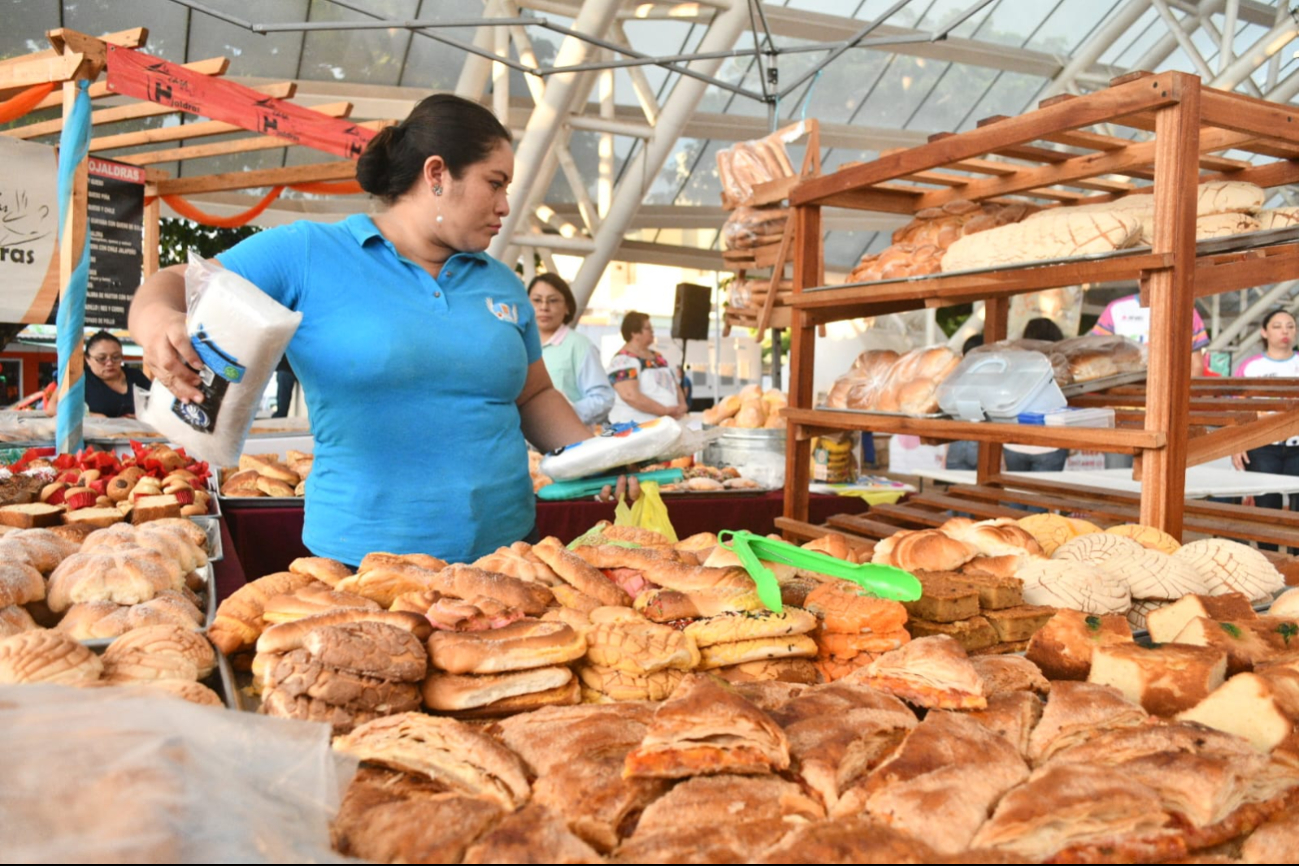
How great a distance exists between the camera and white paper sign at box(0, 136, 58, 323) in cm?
477

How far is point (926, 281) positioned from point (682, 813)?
235 cm

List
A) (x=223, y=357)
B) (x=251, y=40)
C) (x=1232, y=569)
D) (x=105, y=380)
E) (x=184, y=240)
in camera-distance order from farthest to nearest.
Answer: (x=251, y=40) → (x=184, y=240) → (x=105, y=380) → (x=1232, y=569) → (x=223, y=357)

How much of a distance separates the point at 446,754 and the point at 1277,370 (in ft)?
26.5

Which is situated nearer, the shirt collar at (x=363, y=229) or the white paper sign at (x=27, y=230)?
the shirt collar at (x=363, y=229)

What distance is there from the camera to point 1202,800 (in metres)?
0.88

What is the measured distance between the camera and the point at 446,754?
96cm

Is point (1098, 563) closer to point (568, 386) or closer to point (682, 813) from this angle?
point (682, 813)

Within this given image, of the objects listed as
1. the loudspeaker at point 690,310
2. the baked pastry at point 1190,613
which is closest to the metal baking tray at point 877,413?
the baked pastry at point 1190,613

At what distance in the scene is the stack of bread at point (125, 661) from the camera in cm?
104

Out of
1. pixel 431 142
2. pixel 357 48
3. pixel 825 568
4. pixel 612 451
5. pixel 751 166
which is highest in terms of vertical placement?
pixel 357 48

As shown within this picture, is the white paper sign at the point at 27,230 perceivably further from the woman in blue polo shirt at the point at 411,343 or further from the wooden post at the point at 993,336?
the wooden post at the point at 993,336

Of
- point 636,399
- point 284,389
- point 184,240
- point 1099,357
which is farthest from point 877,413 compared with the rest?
point 184,240

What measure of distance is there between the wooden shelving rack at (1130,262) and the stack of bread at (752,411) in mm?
1799

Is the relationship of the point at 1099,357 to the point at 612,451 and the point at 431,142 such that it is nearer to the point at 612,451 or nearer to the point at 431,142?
the point at 612,451
